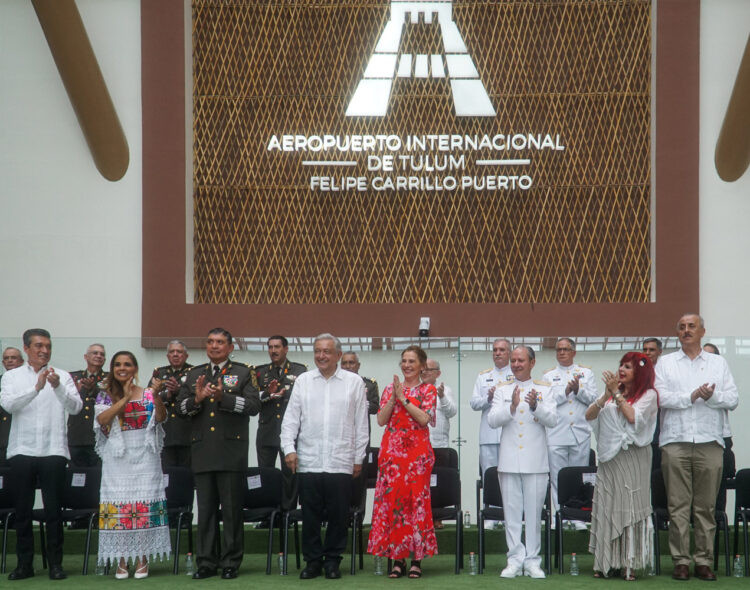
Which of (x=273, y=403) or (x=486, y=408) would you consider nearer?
(x=486, y=408)

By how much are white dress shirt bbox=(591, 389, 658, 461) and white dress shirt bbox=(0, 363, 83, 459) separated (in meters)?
3.54

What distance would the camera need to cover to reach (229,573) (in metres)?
6.48

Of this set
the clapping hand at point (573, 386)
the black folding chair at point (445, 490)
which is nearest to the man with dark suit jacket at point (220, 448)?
the black folding chair at point (445, 490)

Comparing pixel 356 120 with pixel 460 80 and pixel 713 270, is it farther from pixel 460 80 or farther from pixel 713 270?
pixel 713 270

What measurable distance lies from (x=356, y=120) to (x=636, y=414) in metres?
4.93

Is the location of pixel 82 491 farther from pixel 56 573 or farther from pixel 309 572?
pixel 309 572

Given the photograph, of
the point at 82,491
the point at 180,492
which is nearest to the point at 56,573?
the point at 82,491

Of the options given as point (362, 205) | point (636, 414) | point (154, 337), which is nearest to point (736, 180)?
point (362, 205)

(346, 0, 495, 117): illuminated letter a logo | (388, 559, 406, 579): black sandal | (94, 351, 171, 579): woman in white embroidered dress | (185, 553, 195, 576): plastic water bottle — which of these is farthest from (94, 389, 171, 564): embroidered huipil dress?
(346, 0, 495, 117): illuminated letter a logo

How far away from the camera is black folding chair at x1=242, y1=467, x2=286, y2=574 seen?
276 inches

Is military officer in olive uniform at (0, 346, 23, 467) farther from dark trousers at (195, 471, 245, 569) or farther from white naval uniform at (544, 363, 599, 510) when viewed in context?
white naval uniform at (544, 363, 599, 510)

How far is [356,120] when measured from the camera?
10086 millimetres

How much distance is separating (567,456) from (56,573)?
396cm

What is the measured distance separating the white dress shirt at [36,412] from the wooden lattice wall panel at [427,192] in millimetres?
3536
